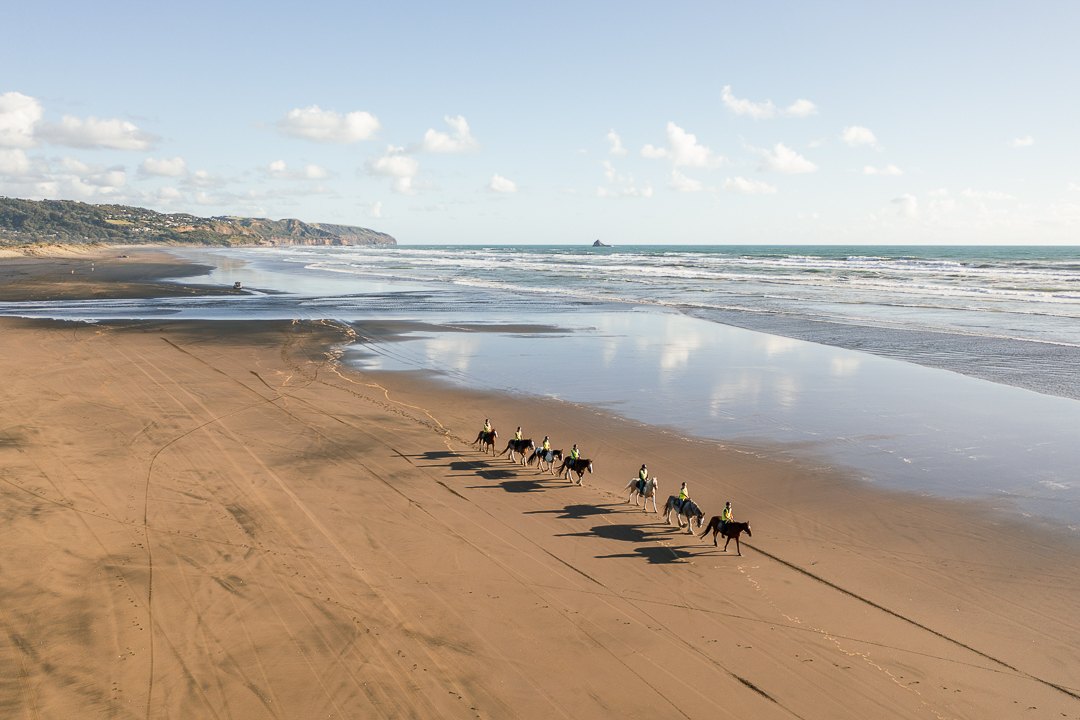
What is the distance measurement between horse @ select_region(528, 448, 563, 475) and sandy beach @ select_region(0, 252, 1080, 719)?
545mm

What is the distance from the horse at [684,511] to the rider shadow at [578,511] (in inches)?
52.3

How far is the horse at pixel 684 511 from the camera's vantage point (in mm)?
11914

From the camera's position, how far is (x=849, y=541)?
11.6 meters

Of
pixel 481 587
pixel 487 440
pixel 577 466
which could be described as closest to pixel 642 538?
pixel 577 466

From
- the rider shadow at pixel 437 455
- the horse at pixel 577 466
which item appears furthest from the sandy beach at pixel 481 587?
the horse at pixel 577 466

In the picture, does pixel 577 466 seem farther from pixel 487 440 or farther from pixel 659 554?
pixel 659 554

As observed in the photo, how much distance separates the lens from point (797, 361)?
27719mm

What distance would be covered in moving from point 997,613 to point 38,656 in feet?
47.7

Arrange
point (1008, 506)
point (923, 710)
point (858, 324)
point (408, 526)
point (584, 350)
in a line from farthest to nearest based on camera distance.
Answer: point (858, 324)
point (584, 350)
point (1008, 506)
point (408, 526)
point (923, 710)

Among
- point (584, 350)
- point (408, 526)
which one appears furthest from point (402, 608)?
point (584, 350)

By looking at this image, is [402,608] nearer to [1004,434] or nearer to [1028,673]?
[1028,673]

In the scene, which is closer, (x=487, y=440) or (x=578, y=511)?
(x=578, y=511)

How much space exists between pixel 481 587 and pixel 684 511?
4645 mm

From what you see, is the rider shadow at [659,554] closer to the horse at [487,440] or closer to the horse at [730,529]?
the horse at [730,529]
